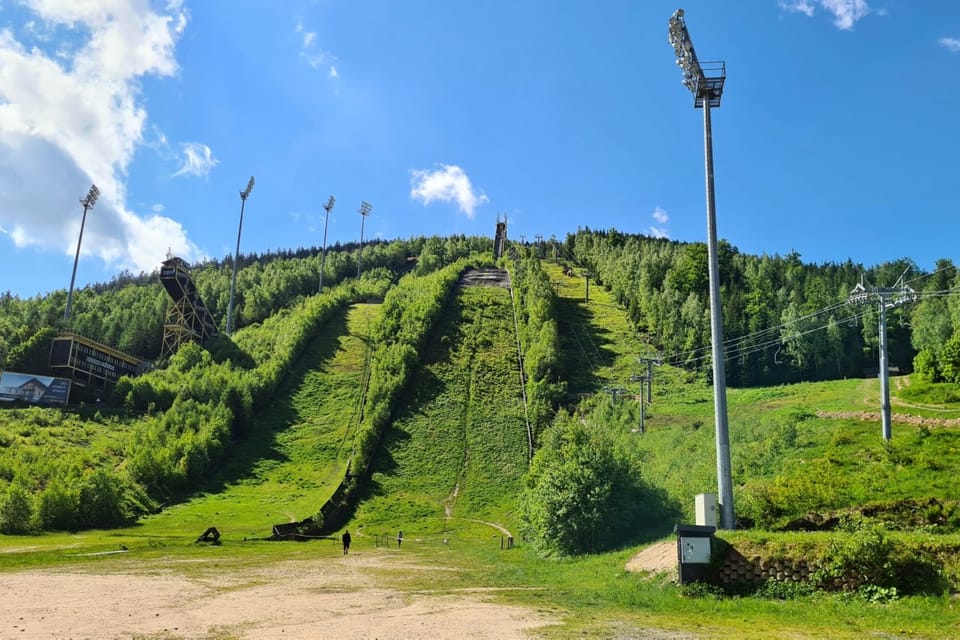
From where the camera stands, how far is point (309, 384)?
92375mm

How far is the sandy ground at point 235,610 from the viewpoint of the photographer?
13695 millimetres

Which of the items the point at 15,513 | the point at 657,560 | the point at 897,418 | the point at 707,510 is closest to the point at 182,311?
the point at 15,513

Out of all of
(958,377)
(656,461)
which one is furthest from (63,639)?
(958,377)

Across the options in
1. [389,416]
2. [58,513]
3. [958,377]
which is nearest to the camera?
[58,513]

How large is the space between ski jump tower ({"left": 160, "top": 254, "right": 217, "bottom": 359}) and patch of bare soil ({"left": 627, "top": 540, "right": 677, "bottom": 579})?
8637cm

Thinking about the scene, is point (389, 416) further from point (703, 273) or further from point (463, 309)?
point (703, 273)

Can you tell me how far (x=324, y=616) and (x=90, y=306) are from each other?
148 meters

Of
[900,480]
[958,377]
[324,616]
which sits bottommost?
[324,616]

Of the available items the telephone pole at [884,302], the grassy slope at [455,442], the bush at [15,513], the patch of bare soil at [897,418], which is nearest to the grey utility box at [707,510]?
the telephone pole at [884,302]

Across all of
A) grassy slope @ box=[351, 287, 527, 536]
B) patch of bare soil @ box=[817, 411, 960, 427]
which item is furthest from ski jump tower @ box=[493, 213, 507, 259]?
patch of bare soil @ box=[817, 411, 960, 427]

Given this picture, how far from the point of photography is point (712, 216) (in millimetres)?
26734

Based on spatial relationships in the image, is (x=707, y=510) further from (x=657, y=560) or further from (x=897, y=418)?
(x=897, y=418)

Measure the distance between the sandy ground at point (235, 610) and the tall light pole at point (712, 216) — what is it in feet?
32.9

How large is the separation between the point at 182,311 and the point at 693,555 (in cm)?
9374
